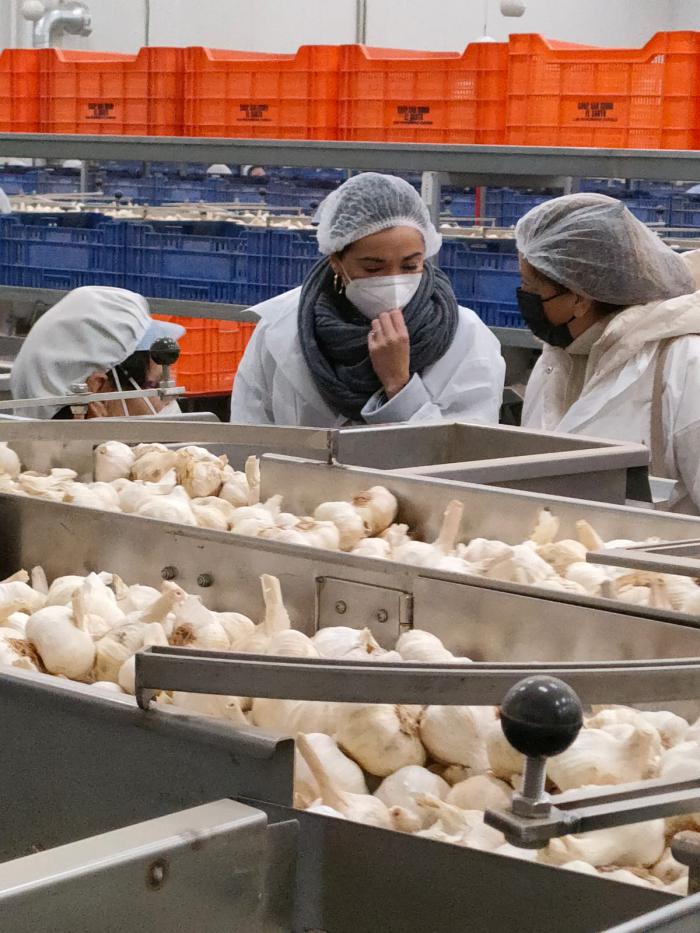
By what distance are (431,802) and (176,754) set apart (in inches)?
8.4

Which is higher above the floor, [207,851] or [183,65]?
[183,65]

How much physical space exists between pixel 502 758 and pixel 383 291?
6.77 feet

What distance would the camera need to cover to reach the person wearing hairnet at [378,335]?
3.07 metres

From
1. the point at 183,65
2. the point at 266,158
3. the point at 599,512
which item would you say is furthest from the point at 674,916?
the point at 183,65

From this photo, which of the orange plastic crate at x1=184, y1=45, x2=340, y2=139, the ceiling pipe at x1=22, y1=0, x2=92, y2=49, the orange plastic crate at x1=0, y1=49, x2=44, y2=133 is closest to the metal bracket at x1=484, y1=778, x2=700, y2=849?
the orange plastic crate at x1=184, y1=45, x2=340, y2=139

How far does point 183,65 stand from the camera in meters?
4.96

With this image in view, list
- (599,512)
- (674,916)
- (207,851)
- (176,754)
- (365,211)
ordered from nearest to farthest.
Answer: (674,916) → (207,851) → (176,754) → (599,512) → (365,211)

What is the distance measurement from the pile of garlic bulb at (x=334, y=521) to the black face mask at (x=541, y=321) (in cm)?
119

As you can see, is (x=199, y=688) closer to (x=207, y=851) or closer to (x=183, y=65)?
(x=207, y=851)

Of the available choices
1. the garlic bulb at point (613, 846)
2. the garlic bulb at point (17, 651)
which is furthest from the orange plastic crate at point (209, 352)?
the garlic bulb at point (613, 846)

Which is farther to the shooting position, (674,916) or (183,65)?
(183,65)

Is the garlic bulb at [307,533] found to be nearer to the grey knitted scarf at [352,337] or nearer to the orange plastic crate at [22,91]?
the grey knitted scarf at [352,337]

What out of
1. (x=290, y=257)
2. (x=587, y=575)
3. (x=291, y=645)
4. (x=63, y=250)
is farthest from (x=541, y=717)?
(x=63, y=250)

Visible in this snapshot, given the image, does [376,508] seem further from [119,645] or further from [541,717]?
[541,717]
